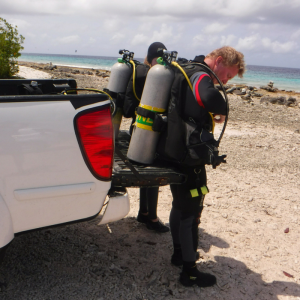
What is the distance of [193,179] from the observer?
2732 millimetres

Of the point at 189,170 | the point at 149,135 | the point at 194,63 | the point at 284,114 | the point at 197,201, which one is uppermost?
the point at 194,63

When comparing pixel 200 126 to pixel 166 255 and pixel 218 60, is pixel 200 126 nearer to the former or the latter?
pixel 218 60

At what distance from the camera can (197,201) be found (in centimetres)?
276

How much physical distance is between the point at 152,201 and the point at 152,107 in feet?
4.59

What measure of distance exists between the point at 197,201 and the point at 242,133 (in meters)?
6.33

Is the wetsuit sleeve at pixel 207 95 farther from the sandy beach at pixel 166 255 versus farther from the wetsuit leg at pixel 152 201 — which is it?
the wetsuit leg at pixel 152 201

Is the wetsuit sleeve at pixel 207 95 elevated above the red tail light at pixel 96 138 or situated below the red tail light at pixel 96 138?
above

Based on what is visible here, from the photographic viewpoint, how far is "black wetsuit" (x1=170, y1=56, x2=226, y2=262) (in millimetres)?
2416

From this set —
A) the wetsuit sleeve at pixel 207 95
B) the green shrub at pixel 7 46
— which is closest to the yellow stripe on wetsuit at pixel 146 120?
the wetsuit sleeve at pixel 207 95

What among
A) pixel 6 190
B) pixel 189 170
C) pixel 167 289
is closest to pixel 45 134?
pixel 6 190

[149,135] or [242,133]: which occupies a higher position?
[149,135]

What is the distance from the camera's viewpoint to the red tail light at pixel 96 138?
83.3 inches

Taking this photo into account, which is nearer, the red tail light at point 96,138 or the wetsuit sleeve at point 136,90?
the red tail light at point 96,138

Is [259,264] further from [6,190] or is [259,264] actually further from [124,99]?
[6,190]
